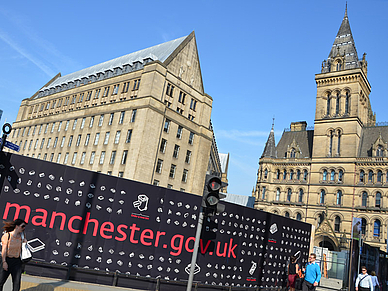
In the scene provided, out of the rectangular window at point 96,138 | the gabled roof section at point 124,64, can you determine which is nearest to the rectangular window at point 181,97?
the gabled roof section at point 124,64

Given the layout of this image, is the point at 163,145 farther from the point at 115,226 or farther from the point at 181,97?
the point at 115,226

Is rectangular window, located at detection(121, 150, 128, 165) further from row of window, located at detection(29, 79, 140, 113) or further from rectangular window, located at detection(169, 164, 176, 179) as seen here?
row of window, located at detection(29, 79, 140, 113)

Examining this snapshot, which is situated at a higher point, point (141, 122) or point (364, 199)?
point (141, 122)

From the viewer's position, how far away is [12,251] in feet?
23.4

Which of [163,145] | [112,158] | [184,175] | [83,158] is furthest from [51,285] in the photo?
[83,158]

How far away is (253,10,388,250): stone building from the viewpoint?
2030 inches

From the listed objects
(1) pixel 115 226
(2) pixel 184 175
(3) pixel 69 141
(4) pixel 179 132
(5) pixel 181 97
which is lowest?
(1) pixel 115 226

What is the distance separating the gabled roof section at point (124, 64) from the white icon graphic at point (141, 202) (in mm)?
36108

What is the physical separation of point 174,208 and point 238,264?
161 inches

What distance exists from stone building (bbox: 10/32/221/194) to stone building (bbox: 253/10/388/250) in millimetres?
20364

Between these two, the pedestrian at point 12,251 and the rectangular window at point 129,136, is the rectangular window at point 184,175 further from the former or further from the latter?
the pedestrian at point 12,251

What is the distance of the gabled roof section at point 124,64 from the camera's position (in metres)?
47.1

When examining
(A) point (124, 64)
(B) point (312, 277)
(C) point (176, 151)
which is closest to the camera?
(B) point (312, 277)

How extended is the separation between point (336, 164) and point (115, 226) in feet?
172
